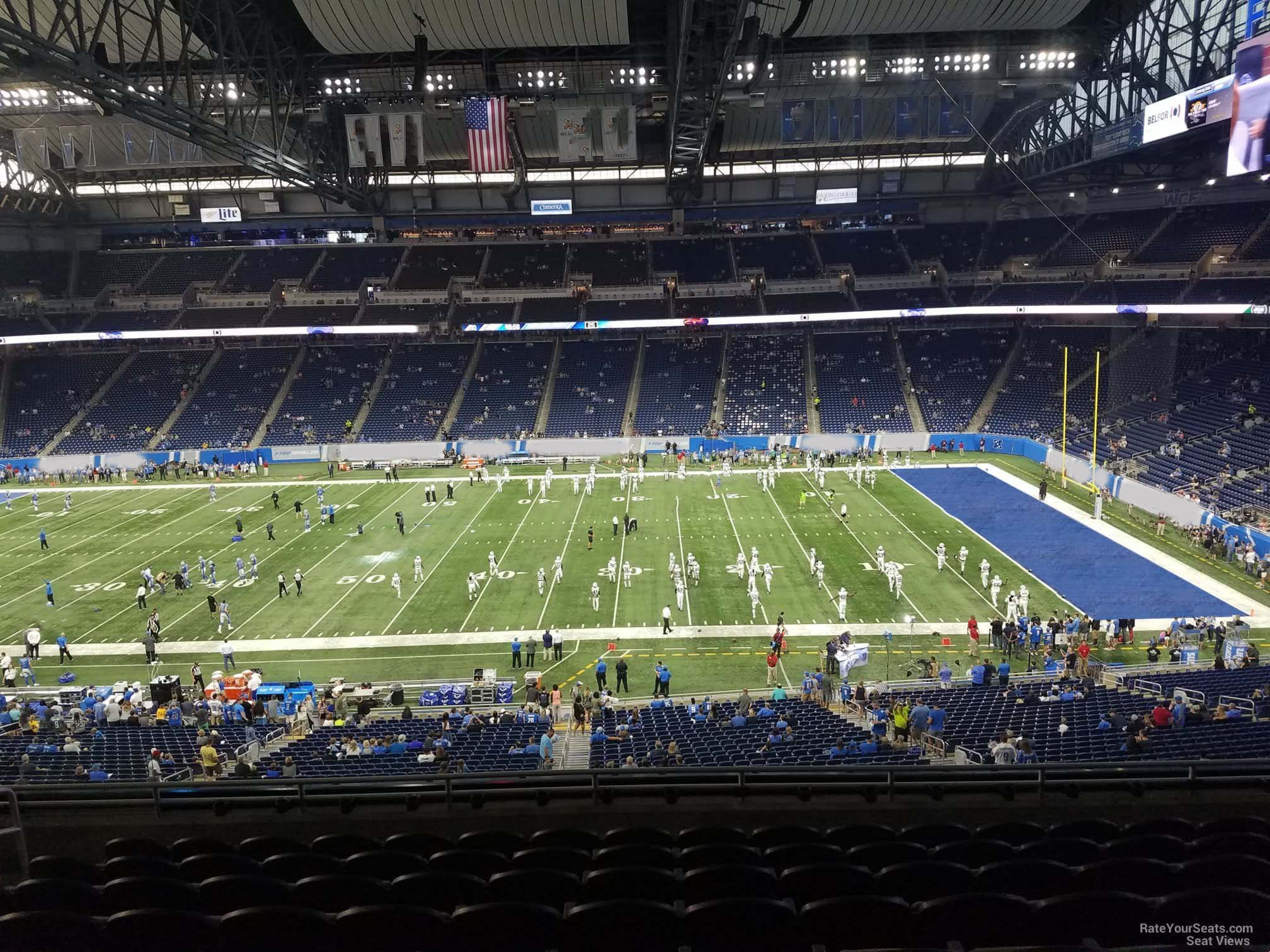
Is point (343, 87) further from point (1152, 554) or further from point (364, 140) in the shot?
point (1152, 554)

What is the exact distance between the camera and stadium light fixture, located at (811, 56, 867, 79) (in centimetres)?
3750

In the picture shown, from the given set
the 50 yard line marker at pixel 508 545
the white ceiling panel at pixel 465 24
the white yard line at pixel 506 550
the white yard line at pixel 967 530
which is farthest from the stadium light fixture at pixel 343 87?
the white yard line at pixel 967 530

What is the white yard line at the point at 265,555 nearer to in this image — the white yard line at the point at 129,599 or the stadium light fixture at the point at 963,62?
the white yard line at the point at 129,599

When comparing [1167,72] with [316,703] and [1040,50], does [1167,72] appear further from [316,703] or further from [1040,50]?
[316,703]

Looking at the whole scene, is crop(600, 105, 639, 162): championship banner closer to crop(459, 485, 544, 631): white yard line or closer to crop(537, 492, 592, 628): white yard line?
crop(537, 492, 592, 628): white yard line

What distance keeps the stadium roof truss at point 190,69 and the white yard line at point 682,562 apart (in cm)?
2240

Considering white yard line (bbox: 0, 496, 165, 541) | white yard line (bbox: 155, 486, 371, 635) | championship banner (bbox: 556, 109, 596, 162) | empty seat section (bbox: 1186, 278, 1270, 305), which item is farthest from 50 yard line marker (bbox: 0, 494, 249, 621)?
empty seat section (bbox: 1186, 278, 1270, 305)

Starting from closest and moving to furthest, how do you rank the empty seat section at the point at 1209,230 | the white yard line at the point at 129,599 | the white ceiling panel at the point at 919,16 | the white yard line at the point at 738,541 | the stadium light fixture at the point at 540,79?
1. the white yard line at the point at 738,541
2. the white yard line at the point at 129,599
3. the white ceiling panel at the point at 919,16
4. the stadium light fixture at the point at 540,79
5. the empty seat section at the point at 1209,230

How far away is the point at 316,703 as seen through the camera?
746 inches

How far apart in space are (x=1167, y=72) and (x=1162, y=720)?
32.7m

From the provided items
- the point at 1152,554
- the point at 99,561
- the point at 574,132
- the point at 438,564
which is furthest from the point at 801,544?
the point at 99,561

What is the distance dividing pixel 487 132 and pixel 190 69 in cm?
1429

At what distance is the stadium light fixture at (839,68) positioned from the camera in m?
37.5

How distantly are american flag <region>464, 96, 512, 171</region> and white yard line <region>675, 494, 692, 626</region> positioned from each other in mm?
18403
